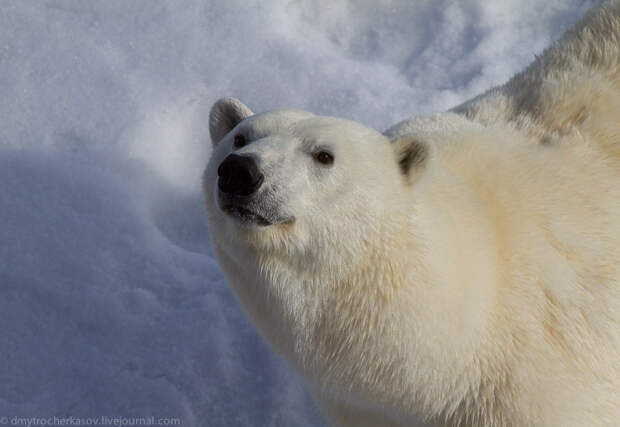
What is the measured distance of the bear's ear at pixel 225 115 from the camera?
2447mm

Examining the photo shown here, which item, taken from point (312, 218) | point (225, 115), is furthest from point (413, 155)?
point (225, 115)

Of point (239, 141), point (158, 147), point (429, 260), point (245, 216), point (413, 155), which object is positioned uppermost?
point (158, 147)

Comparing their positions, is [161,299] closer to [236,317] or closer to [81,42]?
[236,317]

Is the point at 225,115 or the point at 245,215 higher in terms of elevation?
the point at 225,115

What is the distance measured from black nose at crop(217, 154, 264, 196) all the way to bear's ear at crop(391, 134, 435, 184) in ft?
1.61

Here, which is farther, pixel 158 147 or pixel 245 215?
pixel 158 147

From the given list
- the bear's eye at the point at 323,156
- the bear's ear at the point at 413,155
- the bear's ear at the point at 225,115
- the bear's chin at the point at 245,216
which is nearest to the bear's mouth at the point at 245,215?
the bear's chin at the point at 245,216

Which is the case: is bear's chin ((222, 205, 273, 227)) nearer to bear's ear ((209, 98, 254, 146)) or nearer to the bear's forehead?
the bear's forehead

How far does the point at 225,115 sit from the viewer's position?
97.5 inches

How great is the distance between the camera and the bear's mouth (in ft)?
6.31

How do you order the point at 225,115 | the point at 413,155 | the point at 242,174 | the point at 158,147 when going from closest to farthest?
the point at 242,174 < the point at 413,155 < the point at 225,115 < the point at 158,147

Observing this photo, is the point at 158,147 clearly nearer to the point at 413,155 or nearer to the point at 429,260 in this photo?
the point at 413,155

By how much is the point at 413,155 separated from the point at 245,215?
573 mm

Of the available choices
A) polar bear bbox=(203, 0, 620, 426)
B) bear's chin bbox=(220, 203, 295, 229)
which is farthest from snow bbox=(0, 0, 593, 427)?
bear's chin bbox=(220, 203, 295, 229)
